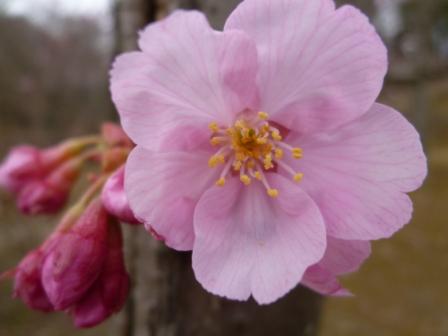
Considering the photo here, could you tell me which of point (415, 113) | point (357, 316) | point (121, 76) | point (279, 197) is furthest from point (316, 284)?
point (415, 113)

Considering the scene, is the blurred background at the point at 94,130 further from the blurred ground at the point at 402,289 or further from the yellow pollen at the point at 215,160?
the yellow pollen at the point at 215,160

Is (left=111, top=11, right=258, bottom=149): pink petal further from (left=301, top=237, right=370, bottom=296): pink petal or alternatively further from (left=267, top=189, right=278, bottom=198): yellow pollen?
(left=301, top=237, right=370, bottom=296): pink petal

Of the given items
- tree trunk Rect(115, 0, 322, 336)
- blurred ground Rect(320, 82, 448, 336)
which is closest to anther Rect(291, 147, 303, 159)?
tree trunk Rect(115, 0, 322, 336)

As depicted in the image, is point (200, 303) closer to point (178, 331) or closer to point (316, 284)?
point (178, 331)

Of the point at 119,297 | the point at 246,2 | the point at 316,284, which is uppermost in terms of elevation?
the point at 246,2

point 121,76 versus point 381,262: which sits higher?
point 121,76

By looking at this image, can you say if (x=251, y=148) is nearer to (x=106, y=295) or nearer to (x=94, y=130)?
(x=106, y=295)
